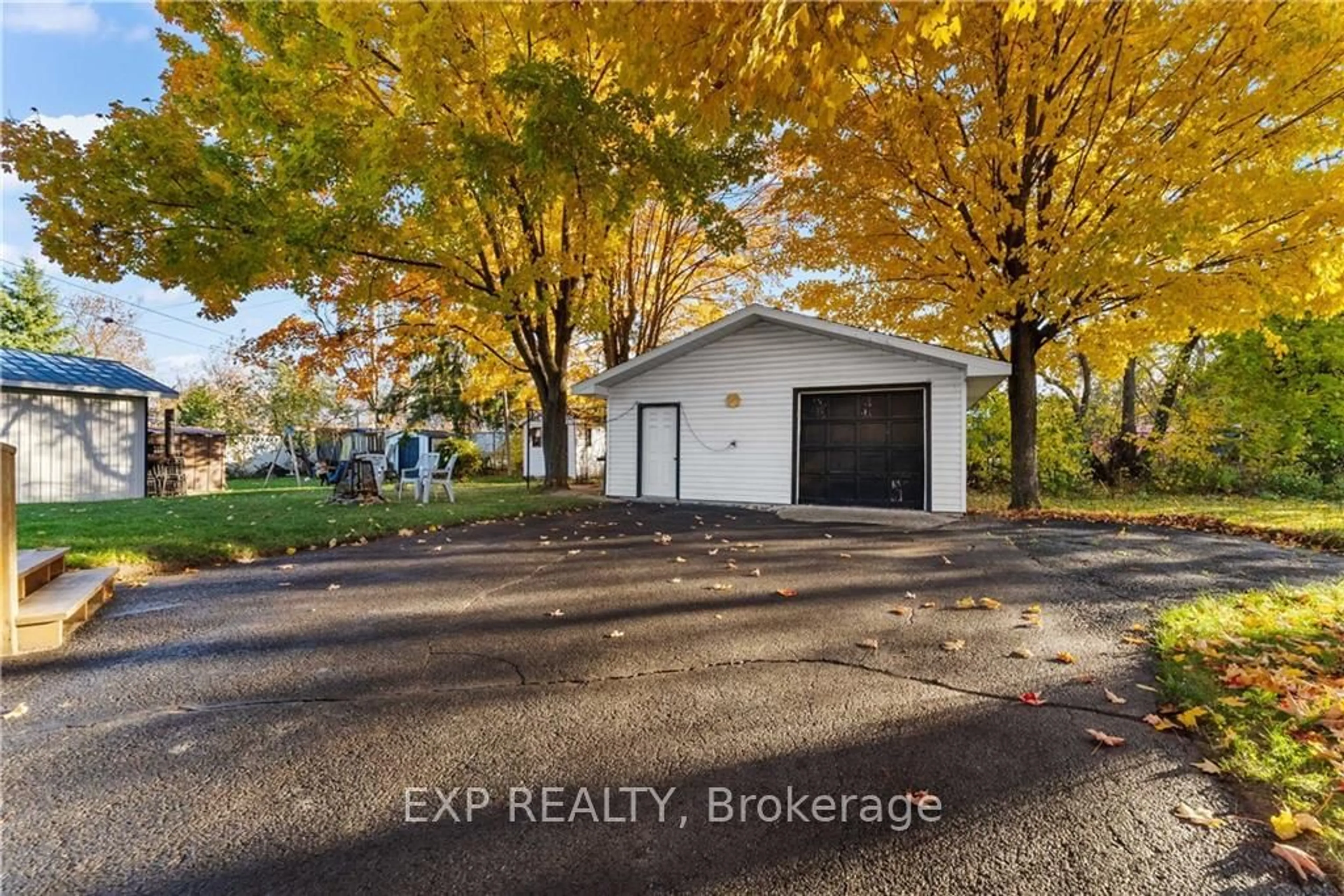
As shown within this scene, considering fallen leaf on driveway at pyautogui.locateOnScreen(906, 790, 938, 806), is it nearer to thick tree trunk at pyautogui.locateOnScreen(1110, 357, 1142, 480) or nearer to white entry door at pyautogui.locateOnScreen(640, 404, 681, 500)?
white entry door at pyautogui.locateOnScreen(640, 404, 681, 500)

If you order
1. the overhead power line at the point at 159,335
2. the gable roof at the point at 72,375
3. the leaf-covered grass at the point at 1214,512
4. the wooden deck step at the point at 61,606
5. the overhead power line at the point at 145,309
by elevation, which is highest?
the overhead power line at the point at 145,309

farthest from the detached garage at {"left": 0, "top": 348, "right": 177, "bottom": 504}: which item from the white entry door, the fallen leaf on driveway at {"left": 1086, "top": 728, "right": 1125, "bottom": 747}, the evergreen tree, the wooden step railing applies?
the fallen leaf on driveway at {"left": 1086, "top": 728, "right": 1125, "bottom": 747}

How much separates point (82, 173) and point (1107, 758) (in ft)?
39.7

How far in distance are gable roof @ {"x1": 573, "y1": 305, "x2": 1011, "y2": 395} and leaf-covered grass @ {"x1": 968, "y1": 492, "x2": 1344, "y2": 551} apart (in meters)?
2.62

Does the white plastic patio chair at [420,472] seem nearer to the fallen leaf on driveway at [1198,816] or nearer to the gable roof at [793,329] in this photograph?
the gable roof at [793,329]

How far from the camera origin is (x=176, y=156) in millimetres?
8102

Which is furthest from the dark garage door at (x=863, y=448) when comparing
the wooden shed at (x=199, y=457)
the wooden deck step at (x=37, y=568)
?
→ the wooden shed at (x=199, y=457)

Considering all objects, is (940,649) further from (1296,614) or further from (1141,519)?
(1141,519)

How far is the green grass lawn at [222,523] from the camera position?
548 centimetres

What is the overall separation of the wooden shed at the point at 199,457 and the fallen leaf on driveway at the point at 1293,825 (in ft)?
64.1

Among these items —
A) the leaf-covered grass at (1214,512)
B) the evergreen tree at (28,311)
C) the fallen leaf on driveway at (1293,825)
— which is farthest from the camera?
the evergreen tree at (28,311)

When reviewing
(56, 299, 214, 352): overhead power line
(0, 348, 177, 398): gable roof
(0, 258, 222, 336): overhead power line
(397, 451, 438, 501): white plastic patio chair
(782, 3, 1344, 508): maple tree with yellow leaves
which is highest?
(0, 258, 222, 336): overhead power line

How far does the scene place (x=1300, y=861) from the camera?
5.52 ft

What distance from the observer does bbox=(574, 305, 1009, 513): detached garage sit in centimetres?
1084
